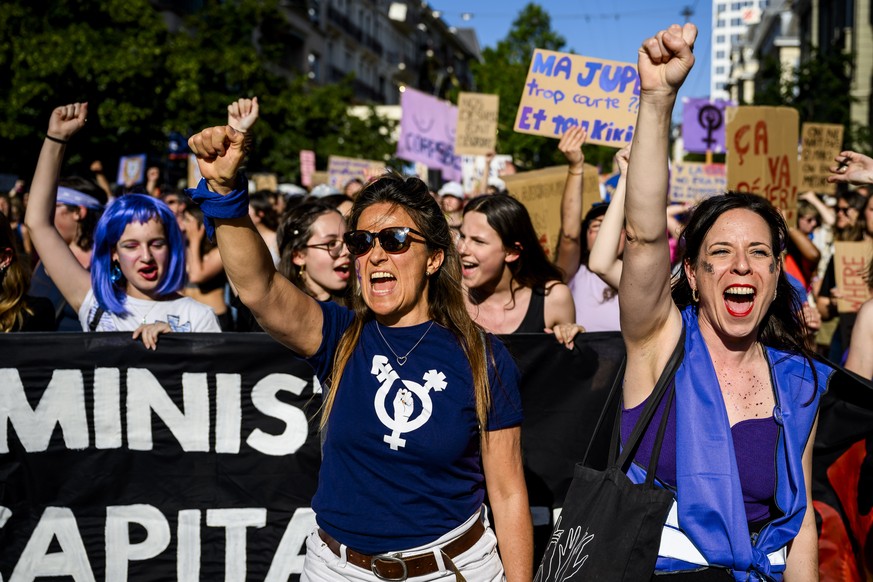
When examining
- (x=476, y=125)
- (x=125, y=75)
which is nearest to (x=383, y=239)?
(x=476, y=125)

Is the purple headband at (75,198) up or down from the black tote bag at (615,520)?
up

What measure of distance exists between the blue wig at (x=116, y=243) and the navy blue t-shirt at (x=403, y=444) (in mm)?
1716

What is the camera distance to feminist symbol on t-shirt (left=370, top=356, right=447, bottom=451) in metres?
2.65

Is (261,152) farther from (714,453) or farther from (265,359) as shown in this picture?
(714,453)

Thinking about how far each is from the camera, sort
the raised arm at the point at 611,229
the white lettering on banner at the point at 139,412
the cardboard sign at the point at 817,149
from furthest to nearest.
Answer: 1. the cardboard sign at the point at 817,149
2. the white lettering on banner at the point at 139,412
3. the raised arm at the point at 611,229

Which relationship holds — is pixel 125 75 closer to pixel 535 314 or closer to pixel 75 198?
pixel 75 198

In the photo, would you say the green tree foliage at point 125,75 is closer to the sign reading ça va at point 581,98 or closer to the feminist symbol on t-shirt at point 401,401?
the sign reading ça va at point 581,98

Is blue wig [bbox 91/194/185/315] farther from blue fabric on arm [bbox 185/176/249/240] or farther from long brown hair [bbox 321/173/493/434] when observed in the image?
blue fabric on arm [bbox 185/176/249/240]

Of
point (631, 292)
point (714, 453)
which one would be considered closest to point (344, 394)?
point (631, 292)

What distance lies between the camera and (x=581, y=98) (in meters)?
7.16

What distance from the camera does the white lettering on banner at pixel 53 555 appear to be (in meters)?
3.82

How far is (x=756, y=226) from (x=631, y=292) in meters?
0.52

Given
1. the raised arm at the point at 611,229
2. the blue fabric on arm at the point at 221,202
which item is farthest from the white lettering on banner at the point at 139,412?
the blue fabric on arm at the point at 221,202

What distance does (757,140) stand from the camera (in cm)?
793
